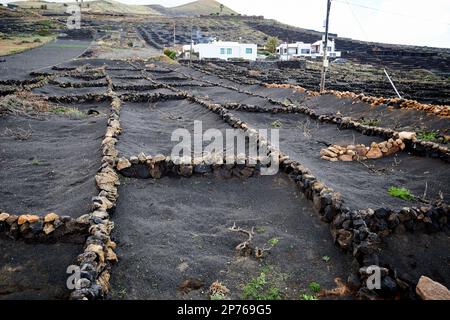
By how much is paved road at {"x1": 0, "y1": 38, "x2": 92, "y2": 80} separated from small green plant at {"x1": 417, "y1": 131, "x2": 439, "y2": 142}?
88.9ft

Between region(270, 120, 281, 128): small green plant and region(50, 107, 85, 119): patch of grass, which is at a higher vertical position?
region(50, 107, 85, 119): patch of grass

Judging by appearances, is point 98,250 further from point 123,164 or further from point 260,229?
point 123,164

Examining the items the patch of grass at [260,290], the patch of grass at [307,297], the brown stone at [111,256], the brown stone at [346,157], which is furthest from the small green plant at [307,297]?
the brown stone at [346,157]

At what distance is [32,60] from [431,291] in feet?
146

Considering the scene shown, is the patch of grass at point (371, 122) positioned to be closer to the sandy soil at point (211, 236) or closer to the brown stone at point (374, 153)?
the brown stone at point (374, 153)

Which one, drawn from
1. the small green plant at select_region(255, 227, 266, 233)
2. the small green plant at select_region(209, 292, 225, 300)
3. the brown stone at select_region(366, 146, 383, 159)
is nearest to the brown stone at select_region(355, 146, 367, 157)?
the brown stone at select_region(366, 146, 383, 159)

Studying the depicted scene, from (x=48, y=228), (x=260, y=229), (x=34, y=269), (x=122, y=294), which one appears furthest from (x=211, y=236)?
(x=34, y=269)

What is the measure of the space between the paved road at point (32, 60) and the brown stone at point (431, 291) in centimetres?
3003

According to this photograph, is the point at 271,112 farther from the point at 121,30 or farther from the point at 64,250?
the point at 121,30

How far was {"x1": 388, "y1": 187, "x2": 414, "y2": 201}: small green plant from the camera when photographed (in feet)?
27.1

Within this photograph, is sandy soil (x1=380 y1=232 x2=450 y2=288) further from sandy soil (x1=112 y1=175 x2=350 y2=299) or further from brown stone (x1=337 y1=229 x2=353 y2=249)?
sandy soil (x1=112 y1=175 x2=350 y2=299)

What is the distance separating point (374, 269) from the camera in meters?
5.34
